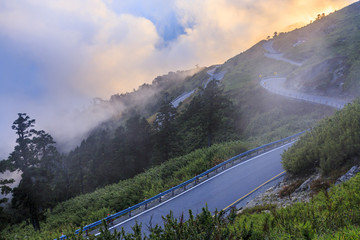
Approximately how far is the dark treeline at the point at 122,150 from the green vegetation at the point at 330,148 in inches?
770

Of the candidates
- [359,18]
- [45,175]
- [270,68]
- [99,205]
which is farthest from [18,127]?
[359,18]

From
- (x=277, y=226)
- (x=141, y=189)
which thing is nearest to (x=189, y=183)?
(x=141, y=189)

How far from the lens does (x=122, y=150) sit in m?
47.4

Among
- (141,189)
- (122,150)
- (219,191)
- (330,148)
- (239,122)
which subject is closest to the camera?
(330,148)

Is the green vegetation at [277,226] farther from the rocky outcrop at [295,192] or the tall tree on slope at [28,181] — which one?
the tall tree on slope at [28,181]

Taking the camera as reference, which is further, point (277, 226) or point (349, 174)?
point (349, 174)

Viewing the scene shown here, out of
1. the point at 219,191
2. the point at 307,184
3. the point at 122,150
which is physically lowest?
the point at 307,184

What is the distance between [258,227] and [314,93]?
37.5 m

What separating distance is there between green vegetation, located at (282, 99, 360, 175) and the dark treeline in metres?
19.6

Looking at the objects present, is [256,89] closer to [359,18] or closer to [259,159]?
[259,159]

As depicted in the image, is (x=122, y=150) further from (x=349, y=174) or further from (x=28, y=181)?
(x=349, y=174)

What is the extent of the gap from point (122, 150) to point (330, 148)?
134 feet

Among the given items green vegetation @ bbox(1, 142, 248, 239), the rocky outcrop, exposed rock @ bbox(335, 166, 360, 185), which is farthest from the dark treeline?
exposed rock @ bbox(335, 166, 360, 185)

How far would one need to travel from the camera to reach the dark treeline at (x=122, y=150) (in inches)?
941
